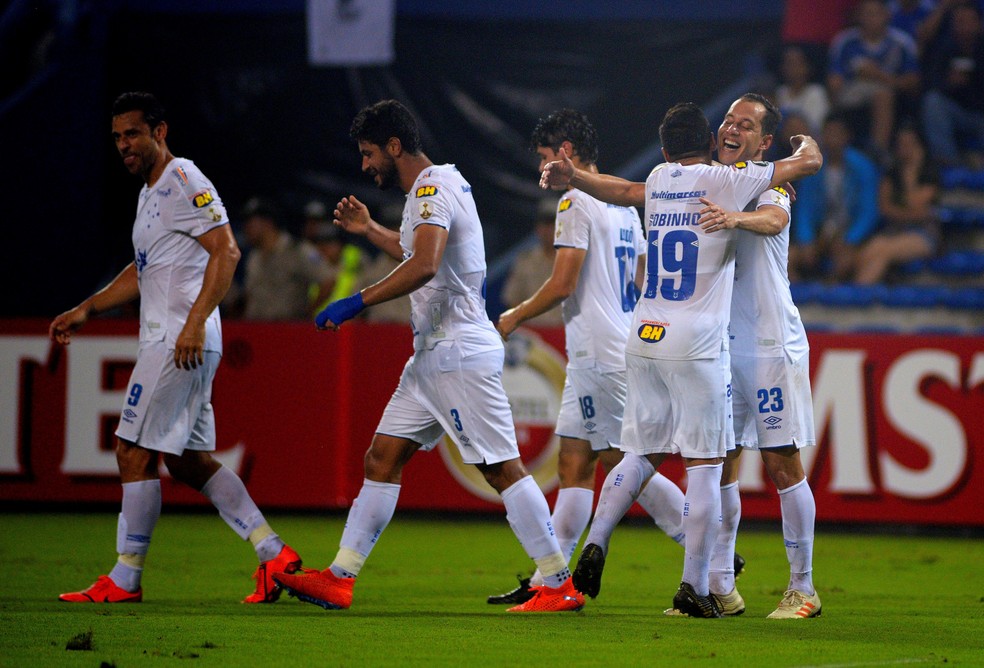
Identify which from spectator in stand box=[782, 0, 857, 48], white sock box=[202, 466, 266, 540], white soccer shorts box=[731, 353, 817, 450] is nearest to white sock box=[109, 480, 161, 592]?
white sock box=[202, 466, 266, 540]

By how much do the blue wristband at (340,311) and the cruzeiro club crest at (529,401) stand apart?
197 inches

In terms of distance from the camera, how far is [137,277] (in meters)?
7.07

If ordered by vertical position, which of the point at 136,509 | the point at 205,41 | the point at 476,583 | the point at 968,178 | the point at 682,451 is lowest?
the point at 476,583

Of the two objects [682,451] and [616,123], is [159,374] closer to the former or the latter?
[682,451]

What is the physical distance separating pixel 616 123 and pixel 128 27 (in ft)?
17.9

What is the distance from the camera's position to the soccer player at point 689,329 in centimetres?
608

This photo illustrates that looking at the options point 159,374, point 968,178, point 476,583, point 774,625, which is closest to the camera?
point 774,625

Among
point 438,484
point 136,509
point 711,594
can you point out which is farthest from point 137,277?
point 438,484

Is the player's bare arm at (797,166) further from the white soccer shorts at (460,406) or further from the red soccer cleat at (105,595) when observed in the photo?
the red soccer cleat at (105,595)

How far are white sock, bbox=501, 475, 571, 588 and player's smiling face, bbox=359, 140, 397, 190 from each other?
1.55 meters

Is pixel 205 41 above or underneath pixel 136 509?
above

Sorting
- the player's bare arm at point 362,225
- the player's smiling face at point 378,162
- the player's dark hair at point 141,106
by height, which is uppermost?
the player's dark hair at point 141,106

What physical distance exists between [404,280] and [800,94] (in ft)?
30.2

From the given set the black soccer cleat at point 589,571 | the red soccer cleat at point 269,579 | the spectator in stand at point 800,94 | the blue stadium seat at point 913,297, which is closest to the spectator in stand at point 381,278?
the spectator in stand at point 800,94
